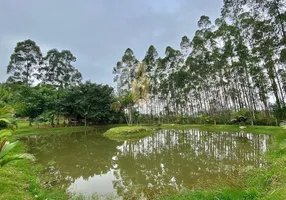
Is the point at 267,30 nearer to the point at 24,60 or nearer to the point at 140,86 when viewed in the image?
the point at 140,86

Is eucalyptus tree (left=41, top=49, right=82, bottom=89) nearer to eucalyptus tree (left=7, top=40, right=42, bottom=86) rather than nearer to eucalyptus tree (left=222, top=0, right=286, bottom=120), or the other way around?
eucalyptus tree (left=7, top=40, right=42, bottom=86)

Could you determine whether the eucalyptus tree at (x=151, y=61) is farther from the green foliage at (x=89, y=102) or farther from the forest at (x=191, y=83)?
the green foliage at (x=89, y=102)

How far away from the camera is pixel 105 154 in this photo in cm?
959

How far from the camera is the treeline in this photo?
21.4 meters

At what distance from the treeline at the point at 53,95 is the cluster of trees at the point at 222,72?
5.36m

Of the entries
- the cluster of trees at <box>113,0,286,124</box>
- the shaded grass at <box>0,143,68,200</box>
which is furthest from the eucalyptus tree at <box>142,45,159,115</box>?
the shaded grass at <box>0,143,68,200</box>

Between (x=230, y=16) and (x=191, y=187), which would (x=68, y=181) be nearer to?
(x=191, y=187)

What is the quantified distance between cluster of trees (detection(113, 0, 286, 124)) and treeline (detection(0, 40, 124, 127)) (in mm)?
5364

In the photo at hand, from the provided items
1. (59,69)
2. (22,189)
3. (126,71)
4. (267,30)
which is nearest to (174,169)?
(22,189)

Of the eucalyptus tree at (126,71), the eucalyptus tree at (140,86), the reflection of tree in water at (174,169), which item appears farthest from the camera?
the eucalyptus tree at (126,71)

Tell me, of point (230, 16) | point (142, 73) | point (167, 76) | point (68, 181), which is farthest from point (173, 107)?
point (68, 181)

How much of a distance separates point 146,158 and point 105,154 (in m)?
2.35

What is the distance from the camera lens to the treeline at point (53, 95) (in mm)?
21406

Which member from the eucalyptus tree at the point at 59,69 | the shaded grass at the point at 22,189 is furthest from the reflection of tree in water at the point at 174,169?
the eucalyptus tree at the point at 59,69
